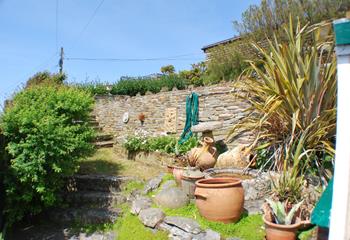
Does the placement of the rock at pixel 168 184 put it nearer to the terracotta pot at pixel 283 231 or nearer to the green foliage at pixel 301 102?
the green foliage at pixel 301 102

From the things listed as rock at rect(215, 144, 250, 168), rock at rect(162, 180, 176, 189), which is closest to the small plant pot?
rock at rect(162, 180, 176, 189)

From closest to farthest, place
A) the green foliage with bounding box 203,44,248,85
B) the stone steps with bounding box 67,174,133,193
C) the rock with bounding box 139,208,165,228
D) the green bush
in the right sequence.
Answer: the rock with bounding box 139,208,165,228, the green bush, the stone steps with bounding box 67,174,133,193, the green foliage with bounding box 203,44,248,85

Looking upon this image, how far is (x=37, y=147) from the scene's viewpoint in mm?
5473

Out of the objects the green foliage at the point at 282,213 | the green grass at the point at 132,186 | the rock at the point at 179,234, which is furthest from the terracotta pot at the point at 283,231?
the green grass at the point at 132,186

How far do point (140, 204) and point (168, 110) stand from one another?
4.19 metres

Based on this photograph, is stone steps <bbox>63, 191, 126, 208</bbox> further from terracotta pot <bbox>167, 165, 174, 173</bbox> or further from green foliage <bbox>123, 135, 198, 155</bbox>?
green foliage <bbox>123, 135, 198, 155</bbox>

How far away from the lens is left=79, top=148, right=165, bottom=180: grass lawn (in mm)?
7484

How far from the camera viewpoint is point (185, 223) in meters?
4.61

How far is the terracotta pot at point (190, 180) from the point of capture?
531 cm

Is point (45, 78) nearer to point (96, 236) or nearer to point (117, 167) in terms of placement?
point (117, 167)

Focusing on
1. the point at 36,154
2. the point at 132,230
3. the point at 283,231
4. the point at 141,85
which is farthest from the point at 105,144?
the point at 283,231

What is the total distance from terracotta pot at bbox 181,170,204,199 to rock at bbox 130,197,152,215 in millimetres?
741

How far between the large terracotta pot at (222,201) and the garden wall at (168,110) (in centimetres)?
247

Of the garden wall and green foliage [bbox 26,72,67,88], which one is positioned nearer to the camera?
the garden wall
